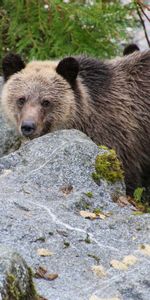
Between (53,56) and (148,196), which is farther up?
(53,56)

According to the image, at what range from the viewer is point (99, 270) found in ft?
18.9

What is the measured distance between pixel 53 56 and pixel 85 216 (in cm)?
670

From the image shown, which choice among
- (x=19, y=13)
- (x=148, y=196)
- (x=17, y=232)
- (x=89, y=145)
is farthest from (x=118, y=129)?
(x=19, y=13)

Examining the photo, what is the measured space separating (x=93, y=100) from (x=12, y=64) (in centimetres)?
100

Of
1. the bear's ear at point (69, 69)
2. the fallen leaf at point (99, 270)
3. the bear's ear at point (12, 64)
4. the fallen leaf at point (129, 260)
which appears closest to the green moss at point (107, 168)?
the fallen leaf at point (129, 260)

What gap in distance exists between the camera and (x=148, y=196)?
9492 mm

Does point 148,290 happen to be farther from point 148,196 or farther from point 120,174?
point 148,196

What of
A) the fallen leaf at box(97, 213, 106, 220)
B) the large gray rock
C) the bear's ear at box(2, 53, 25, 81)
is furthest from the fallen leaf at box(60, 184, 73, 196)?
the bear's ear at box(2, 53, 25, 81)

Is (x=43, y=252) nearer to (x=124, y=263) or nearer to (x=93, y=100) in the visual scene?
(x=124, y=263)

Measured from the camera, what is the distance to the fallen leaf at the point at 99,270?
18.7 feet

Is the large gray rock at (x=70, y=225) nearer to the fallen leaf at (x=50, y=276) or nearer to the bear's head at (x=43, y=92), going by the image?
the fallen leaf at (x=50, y=276)

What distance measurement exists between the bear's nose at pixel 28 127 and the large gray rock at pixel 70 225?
0.66m

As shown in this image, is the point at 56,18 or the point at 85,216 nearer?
the point at 85,216

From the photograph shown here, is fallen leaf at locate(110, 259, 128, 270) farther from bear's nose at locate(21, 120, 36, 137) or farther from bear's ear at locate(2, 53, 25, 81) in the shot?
bear's ear at locate(2, 53, 25, 81)
